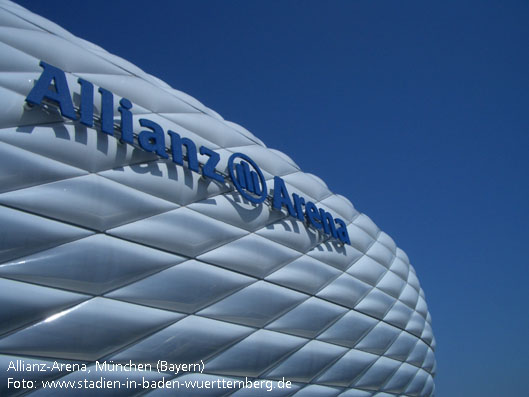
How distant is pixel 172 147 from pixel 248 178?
1754 millimetres

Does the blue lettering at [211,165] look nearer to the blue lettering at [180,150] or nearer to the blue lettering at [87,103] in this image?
the blue lettering at [180,150]

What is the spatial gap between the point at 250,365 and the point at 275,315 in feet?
3.26

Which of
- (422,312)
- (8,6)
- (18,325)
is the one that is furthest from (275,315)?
(422,312)

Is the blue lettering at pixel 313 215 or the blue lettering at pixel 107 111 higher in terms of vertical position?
the blue lettering at pixel 107 111

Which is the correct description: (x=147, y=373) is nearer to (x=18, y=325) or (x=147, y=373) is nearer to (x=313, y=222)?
(x=18, y=325)

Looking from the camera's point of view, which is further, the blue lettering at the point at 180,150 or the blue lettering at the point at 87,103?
the blue lettering at the point at 180,150

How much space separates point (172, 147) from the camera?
645cm

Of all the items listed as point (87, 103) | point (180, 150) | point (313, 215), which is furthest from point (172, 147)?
point (313, 215)

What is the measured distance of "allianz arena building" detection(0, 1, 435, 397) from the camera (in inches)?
183

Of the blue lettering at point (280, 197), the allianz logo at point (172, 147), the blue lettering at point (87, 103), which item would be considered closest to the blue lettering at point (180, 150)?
the allianz logo at point (172, 147)

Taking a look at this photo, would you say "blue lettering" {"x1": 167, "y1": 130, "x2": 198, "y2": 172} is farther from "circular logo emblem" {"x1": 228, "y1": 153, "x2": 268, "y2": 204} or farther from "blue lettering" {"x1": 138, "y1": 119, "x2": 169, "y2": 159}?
"circular logo emblem" {"x1": 228, "y1": 153, "x2": 268, "y2": 204}

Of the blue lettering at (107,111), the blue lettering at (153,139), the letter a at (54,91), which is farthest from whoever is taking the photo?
the blue lettering at (153,139)

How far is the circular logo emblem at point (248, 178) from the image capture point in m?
7.32

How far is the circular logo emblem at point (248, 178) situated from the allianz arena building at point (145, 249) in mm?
31
